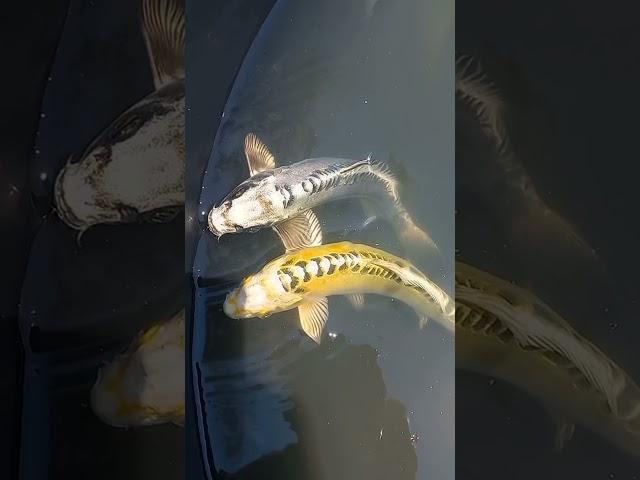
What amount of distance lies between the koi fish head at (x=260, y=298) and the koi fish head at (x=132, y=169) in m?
0.22

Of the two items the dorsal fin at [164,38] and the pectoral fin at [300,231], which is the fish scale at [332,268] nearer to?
the pectoral fin at [300,231]

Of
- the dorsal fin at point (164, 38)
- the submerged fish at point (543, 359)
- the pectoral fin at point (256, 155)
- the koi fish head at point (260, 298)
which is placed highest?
the dorsal fin at point (164, 38)

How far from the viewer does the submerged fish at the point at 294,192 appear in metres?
0.88

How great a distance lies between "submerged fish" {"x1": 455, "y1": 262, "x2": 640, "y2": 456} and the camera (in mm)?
769

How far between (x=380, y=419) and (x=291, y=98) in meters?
0.42

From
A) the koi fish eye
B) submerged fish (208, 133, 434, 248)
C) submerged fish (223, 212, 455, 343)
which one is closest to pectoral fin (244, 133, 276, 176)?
submerged fish (208, 133, 434, 248)

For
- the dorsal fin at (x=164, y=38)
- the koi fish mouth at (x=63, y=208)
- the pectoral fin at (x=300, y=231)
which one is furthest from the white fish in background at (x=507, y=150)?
the koi fish mouth at (x=63, y=208)

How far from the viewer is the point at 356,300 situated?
0.90 meters

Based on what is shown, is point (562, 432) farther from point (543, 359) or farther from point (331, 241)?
point (331, 241)

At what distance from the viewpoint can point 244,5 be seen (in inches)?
39.4

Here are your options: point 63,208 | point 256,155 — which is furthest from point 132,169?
point 256,155

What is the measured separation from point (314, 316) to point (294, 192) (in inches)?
6.2

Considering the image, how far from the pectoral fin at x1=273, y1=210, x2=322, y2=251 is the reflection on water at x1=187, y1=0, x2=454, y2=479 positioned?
12 mm

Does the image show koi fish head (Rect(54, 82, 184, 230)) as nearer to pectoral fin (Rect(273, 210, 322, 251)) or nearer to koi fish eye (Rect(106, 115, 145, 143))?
koi fish eye (Rect(106, 115, 145, 143))
